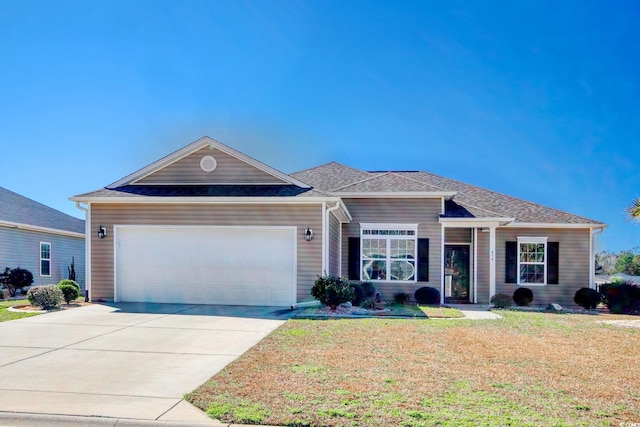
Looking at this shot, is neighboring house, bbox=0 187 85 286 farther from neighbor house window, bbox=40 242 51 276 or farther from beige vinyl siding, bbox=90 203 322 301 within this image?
beige vinyl siding, bbox=90 203 322 301

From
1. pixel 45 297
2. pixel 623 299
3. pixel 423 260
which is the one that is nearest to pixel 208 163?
pixel 45 297

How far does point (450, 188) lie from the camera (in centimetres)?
1983

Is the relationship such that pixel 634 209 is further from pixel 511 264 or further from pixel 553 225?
pixel 511 264

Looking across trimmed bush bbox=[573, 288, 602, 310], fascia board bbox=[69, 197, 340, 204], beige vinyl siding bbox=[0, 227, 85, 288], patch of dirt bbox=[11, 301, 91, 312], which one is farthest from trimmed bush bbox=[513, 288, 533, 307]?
beige vinyl siding bbox=[0, 227, 85, 288]

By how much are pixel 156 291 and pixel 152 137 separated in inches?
289

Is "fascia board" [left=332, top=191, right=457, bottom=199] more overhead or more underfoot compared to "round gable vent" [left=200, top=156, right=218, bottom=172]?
more underfoot

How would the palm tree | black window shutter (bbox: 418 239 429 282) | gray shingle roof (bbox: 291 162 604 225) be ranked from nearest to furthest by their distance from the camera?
the palm tree, black window shutter (bbox: 418 239 429 282), gray shingle roof (bbox: 291 162 604 225)

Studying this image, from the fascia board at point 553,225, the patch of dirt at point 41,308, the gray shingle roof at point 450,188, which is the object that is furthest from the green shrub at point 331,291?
the fascia board at point 553,225

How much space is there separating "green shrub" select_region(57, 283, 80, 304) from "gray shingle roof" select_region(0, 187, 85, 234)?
826 centimetres

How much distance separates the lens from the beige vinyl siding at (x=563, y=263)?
17.7 meters

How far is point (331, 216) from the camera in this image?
14602mm

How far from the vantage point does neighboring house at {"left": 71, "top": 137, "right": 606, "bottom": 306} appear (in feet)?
44.3

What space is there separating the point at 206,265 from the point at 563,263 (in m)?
12.7

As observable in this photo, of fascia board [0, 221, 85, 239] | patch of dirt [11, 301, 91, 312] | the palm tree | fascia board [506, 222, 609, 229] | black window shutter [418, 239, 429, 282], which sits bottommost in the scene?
patch of dirt [11, 301, 91, 312]
